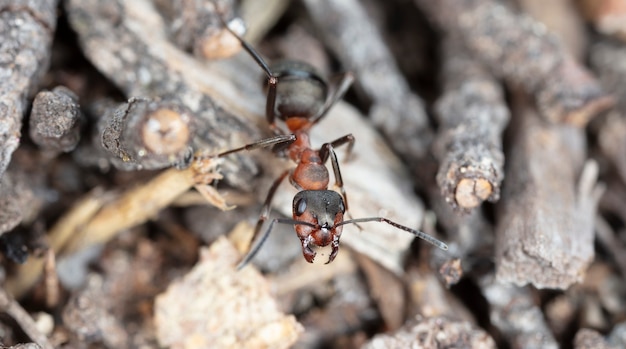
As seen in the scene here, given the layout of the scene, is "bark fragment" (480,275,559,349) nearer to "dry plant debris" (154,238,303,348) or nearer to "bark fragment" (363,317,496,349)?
"bark fragment" (363,317,496,349)

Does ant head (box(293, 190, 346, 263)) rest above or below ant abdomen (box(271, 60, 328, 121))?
below

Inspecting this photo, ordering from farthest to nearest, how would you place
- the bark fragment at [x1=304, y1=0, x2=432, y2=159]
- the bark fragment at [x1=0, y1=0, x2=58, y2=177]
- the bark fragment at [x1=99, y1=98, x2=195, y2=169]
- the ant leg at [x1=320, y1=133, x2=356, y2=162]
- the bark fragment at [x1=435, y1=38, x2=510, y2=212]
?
the bark fragment at [x1=304, y1=0, x2=432, y2=159] → the ant leg at [x1=320, y1=133, x2=356, y2=162] → the bark fragment at [x1=435, y1=38, x2=510, y2=212] → the bark fragment at [x1=0, y1=0, x2=58, y2=177] → the bark fragment at [x1=99, y1=98, x2=195, y2=169]

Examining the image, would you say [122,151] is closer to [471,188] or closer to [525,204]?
[471,188]

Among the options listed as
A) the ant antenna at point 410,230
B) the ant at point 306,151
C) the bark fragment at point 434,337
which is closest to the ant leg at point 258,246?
the ant at point 306,151

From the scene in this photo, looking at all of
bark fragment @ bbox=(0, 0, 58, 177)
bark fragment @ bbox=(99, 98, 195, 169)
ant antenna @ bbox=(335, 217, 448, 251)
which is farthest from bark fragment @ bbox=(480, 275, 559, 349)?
bark fragment @ bbox=(0, 0, 58, 177)

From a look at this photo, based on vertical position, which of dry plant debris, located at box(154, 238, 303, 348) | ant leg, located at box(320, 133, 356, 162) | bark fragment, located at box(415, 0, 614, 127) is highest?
bark fragment, located at box(415, 0, 614, 127)

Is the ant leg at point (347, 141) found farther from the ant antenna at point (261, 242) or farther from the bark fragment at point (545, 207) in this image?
the bark fragment at point (545, 207)

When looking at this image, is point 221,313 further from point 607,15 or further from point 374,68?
point 607,15

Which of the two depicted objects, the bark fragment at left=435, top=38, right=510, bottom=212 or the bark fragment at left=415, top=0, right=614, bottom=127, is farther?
the bark fragment at left=415, top=0, right=614, bottom=127
